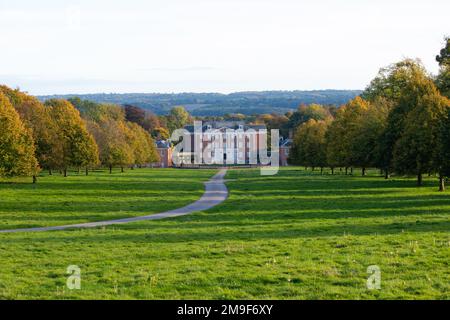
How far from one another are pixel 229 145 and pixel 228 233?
129152 mm

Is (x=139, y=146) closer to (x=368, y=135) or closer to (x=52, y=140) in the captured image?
(x=52, y=140)

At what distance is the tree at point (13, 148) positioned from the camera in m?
45.1

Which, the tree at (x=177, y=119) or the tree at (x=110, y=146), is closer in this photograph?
the tree at (x=110, y=146)

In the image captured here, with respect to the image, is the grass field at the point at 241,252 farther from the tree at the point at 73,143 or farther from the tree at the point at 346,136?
the tree at the point at 73,143

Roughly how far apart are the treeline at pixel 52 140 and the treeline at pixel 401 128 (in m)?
26.0

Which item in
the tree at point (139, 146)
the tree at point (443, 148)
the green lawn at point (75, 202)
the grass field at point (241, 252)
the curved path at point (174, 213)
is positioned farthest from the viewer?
Answer: the tree at point (139, 146)

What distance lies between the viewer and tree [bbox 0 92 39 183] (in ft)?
148

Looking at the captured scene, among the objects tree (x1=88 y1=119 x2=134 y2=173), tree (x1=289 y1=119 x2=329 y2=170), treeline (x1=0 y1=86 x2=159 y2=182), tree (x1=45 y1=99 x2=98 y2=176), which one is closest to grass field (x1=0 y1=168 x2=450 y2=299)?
treeline (x1=0 y1=86 x2=159 y2=182)


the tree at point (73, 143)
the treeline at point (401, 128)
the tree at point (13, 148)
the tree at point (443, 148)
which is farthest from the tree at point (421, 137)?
the tree at point (73, 143)

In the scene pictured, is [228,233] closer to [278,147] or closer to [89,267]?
[89,267]

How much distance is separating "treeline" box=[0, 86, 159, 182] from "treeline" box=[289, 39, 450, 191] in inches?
1025

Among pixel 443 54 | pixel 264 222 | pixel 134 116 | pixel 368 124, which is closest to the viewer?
pixel 264 222

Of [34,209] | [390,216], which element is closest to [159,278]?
[390,216]

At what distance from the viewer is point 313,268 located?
15680 mm
